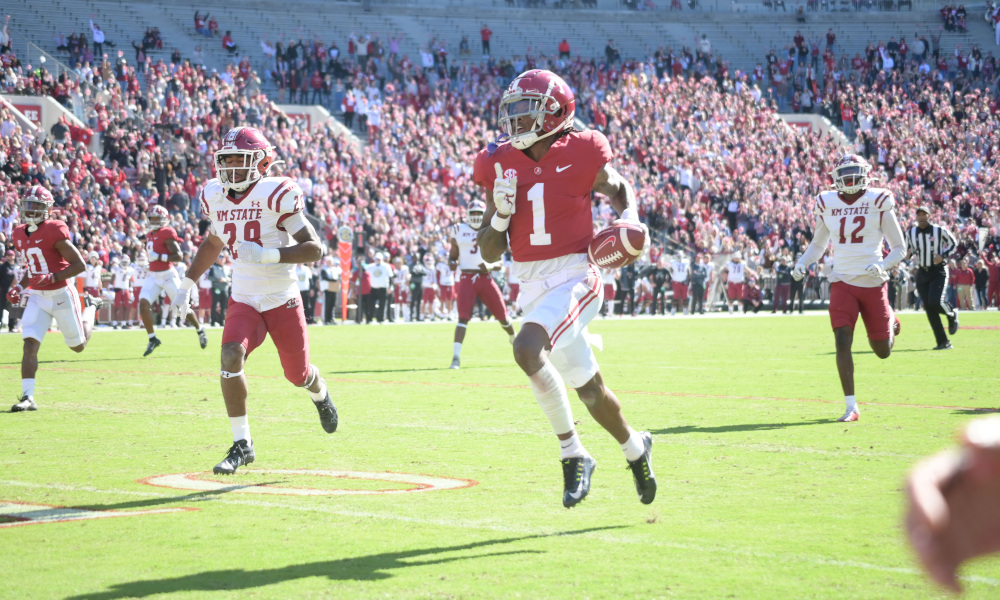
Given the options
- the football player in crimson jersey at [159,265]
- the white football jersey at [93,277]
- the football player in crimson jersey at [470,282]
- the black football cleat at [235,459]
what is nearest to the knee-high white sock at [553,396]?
the black football cleat at [235,459]

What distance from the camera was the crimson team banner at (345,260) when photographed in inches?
1081

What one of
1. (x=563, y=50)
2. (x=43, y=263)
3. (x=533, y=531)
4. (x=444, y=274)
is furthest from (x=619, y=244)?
(x=563, y=50)

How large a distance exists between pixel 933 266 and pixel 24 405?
1316cm

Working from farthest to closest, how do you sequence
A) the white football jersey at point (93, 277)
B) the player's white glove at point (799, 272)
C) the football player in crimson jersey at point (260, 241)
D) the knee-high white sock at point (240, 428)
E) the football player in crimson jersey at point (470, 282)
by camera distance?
the white football jersey at point (93, 277) → the football player in crimson jersey at point (470, 282) → the player's white glove at point (799, 272) → the football player in crimson jersey at point (260, 241) → the knee-high white sock at point (240, 428)

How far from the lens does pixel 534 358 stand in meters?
5.62

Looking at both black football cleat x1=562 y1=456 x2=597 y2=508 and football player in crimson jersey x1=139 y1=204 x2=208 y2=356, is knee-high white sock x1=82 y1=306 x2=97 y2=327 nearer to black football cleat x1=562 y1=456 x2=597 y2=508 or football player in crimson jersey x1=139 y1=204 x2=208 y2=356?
football player in crimson jersey x1=139 y1=204 x2=208 y2=356

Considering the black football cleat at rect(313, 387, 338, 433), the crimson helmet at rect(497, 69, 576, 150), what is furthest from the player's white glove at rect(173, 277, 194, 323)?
the crimson helmet at rect(497, 69, 576, 150)

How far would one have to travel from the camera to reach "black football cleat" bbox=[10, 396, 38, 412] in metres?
10.2

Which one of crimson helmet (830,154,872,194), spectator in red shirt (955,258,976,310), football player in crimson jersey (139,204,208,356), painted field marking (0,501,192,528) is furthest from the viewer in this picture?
spectator in red shirt (955,258,976,310)

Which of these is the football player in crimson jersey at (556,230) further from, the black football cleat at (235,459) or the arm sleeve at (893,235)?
the arm sleeve at (893,235)

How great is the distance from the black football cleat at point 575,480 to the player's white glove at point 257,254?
255cm

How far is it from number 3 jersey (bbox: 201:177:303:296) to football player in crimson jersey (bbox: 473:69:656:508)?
1.87 metres

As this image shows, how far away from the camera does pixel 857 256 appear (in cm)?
972

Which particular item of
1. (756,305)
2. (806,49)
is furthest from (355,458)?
(806,49)
